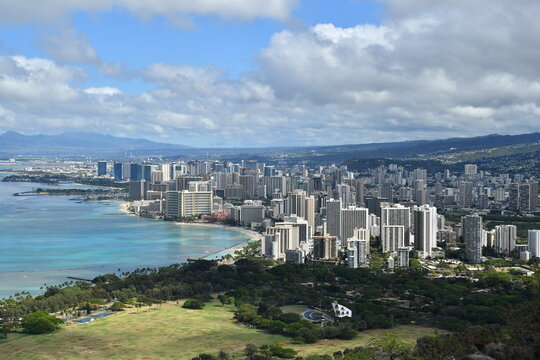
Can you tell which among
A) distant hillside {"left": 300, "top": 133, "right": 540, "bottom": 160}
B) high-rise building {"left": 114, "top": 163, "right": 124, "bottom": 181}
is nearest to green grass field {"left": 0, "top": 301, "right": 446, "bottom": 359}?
high-rise building {"left": 114, "top": 163, "right": 124, "bottom": 181}

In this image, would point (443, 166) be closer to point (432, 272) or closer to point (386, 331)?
point (432, 272)

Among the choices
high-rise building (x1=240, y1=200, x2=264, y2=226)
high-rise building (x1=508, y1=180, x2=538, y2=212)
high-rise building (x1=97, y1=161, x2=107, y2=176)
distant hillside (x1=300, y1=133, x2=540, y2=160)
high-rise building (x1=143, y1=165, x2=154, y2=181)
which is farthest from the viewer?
distant hillside (x1=300, y1=133, x2=540, y2=160)

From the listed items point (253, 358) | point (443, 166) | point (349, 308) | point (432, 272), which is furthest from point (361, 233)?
point (443, 166)

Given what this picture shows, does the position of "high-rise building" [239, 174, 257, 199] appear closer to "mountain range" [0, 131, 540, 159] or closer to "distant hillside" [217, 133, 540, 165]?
"distant hillside" [217, 133, 540, 165]

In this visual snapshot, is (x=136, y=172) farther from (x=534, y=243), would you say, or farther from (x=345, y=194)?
(x=534, y=243)

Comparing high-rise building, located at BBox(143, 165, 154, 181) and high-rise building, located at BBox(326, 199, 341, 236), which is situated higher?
high-rise building, located at BBox(143, 165, 154, 181)

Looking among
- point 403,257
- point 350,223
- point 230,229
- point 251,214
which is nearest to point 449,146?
point 251,214
